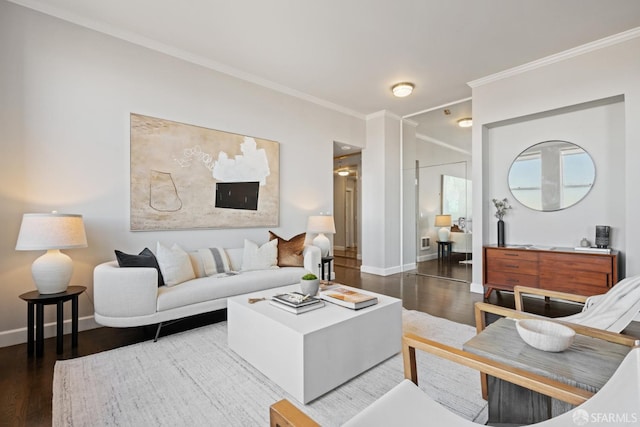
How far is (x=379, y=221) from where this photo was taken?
570 cm

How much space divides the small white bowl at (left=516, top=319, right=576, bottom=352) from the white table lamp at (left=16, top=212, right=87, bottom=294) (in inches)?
124

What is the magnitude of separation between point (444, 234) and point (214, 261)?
4.18 metres

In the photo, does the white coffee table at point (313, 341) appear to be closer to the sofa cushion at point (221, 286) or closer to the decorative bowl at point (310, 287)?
the decorative bowl at point (310, 287)

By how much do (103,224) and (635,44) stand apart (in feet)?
19.4

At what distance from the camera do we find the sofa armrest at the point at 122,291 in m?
2.44

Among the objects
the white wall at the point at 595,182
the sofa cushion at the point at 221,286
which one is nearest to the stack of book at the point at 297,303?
the sofa cushion at the point at 221,286

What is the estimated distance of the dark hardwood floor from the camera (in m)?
1.75

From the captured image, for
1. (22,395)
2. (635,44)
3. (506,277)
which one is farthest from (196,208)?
(635,44)

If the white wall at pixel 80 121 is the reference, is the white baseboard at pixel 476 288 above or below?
Result: below

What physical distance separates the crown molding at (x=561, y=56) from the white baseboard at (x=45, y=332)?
5549 mm

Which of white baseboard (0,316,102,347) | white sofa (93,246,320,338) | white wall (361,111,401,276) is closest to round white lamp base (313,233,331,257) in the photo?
white wall (361,111,401,276)

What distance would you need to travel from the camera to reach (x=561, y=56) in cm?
368

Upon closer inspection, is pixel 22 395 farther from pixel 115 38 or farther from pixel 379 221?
pixel 379 221

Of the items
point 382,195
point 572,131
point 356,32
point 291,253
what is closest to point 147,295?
point 291,253
